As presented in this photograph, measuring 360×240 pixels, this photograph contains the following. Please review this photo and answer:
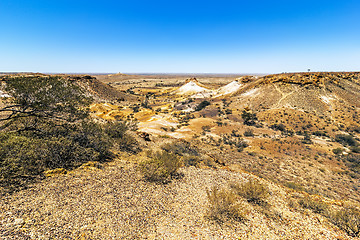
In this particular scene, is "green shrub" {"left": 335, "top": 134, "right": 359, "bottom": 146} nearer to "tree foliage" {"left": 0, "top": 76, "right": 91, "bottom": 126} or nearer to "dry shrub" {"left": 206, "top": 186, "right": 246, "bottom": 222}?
"dry shrub" {"left": 206, "top": 186, "right": 246, "bottom": 222}

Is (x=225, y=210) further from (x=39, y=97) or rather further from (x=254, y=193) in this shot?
(x=39, y=97)

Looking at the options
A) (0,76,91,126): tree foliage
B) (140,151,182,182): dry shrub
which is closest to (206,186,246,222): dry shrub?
(140,151,182,182): dry shrub

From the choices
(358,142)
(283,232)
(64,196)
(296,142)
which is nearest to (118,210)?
(64,196)

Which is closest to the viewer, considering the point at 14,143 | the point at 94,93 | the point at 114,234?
the point at 114,234

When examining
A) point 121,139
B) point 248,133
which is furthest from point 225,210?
point 248,133

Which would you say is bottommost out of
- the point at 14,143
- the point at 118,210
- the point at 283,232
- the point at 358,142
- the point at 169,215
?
the point at 358,142

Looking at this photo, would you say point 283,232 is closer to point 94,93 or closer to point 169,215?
point 169,215
